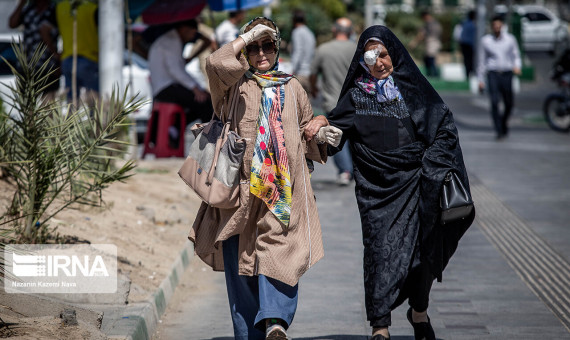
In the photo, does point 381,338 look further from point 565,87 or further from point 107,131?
point 565,87

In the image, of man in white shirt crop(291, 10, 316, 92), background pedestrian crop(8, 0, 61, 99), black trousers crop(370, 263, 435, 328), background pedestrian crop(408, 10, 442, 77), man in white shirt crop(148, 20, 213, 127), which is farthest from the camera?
background pedestrian crop(408, 10, 442, 77)

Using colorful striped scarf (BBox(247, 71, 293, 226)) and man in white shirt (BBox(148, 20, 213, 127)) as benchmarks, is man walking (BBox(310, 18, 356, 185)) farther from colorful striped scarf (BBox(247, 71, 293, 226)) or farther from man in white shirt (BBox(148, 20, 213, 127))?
colorful striped scarf (BBox(247, 71, 293, 226))

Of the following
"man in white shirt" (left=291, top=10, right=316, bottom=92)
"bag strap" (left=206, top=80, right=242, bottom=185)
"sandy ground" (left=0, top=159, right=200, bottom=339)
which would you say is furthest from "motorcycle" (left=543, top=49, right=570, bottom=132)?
"bag strap" (left=206, top=80, right=242, bottom=185)

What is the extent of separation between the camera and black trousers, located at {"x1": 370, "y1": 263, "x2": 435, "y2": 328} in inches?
207

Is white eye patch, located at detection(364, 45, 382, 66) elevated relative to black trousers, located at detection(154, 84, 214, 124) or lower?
elevated

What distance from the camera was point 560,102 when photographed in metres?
17.7

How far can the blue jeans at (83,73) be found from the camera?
1170cm

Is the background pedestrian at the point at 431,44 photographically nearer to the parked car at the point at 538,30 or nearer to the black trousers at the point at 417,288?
the parked car at the point at 538,30

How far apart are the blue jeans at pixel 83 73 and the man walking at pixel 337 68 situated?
2802mm

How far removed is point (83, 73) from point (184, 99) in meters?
1.38

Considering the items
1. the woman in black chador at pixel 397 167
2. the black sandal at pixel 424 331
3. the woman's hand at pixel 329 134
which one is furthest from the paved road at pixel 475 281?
the woman's hand at pixel 329 134

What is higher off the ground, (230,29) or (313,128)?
(313,128)

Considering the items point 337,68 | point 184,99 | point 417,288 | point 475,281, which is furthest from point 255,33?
point 337,68

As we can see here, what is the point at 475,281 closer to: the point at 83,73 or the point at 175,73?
the point at 175,73
